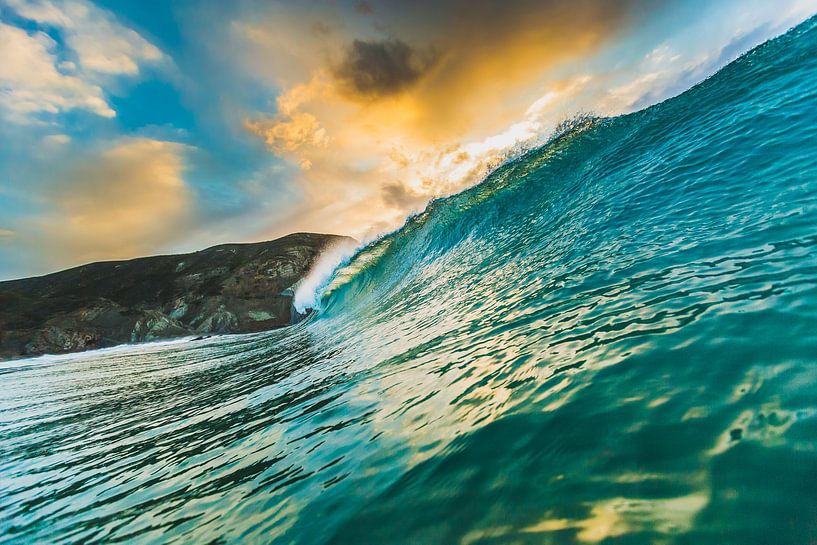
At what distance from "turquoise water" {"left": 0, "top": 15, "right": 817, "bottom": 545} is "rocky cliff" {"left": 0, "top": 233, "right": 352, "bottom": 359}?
57330mm

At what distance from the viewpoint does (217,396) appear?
622 centimetres

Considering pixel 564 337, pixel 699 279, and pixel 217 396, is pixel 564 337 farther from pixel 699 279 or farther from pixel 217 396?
pixel 217 396

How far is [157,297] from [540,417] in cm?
8142

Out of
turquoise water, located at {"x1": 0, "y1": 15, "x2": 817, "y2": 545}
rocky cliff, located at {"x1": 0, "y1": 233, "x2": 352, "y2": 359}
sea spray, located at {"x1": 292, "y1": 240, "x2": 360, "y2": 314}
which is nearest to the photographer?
turquoise water, located at {"x1": 0, "y1": 15, "x2": 817, "y2": 545}

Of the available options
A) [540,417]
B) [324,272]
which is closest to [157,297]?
[324,272]

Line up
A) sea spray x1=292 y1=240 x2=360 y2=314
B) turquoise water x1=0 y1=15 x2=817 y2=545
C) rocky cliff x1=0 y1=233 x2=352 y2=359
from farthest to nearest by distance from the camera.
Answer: rocky cliff x1=0 y1=233 x2=352 y2=359, sea spray x1=292 y1=240 x2=360 y2=314, turquoise water x1=0 y1=15 x2=817 y2=545

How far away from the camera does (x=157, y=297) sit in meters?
68.9

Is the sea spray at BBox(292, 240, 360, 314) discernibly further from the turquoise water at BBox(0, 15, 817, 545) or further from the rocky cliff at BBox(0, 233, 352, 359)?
the rocky cliff at BBox(0, 233, 352, 359)

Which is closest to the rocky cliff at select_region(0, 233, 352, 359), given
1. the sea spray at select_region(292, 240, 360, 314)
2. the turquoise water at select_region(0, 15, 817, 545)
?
the sea spray at select_region(292, 240, 360, 314)

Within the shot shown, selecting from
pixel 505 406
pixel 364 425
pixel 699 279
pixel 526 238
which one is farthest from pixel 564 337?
pixel 526 238

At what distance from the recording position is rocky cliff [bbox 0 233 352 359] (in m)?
52.8

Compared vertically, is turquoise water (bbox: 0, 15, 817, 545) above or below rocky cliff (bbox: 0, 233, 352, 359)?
below

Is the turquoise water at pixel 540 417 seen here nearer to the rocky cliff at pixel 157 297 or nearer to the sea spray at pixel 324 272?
the sea spray at pixel 324 272

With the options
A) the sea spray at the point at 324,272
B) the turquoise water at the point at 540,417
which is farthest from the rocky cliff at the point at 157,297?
the turquoise water at the point at 540,417
